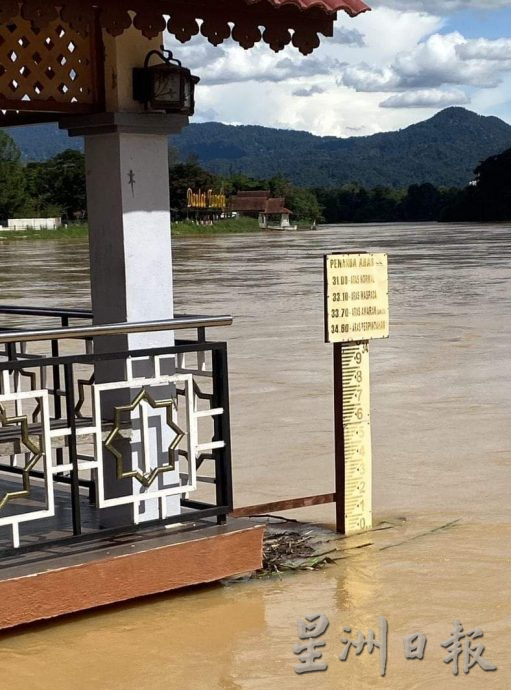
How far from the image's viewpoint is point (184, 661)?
18.2ft

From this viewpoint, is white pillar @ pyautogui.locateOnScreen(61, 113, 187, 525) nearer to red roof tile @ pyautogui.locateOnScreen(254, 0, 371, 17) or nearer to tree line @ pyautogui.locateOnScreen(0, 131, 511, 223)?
red roof tile @ pyautogui.locateOnScreen(254, 0, 371, 17)

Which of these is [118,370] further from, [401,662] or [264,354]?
[264,354]

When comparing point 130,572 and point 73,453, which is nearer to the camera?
point 73,453

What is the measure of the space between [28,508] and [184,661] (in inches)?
71.1

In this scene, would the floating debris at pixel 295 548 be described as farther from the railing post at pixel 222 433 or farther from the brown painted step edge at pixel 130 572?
the railing post at pixel 222 433

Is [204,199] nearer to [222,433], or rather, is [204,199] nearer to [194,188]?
[194,188]

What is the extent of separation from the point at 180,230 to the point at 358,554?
4424 inches

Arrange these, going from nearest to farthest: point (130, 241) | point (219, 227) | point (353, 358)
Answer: point (130, 241), point (353, 358), point (219, 227)

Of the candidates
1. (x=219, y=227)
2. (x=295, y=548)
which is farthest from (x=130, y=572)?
(x=219, y=227)

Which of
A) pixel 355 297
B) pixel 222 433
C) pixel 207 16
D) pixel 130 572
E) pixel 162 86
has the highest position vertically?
pixel 207 16

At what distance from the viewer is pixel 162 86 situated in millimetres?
6277

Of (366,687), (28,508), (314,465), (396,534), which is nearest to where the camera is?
(366,687)

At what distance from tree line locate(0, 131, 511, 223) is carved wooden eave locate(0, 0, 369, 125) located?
93.4 meters

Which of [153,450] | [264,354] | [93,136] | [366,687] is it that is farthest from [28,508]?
[264,354]
